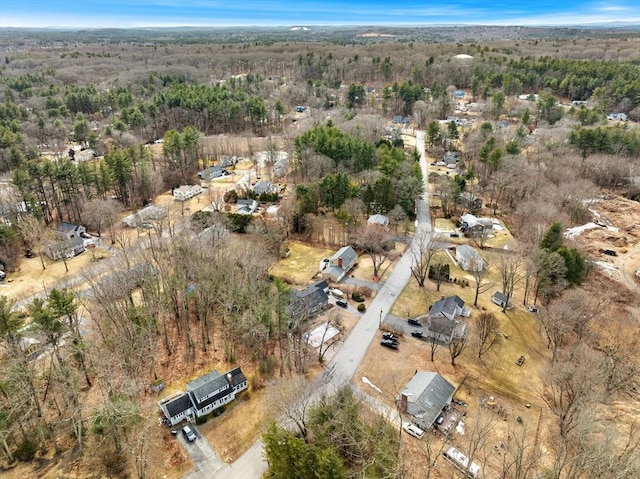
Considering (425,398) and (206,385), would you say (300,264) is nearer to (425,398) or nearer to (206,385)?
(206,385)

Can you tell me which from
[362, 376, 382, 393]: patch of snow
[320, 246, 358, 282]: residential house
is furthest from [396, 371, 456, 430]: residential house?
[320, 246, 358, 282]: residential house

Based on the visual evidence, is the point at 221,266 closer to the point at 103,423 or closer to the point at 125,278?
the point at 125,278

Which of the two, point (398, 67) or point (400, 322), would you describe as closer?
point (400, 322)

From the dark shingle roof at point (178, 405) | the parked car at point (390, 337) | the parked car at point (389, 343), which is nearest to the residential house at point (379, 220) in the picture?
the parked car at point (390, 337)

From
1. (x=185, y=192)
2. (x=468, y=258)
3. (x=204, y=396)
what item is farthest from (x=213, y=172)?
(x=204, y=396)

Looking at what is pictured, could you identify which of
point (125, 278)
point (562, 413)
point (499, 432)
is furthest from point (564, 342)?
point (125, 278)

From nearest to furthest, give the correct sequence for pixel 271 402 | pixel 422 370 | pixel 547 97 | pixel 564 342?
pixel 271 402
pixel 422 370
pixel 564 342
pixel 547 97
